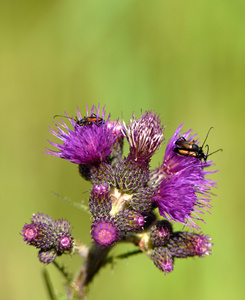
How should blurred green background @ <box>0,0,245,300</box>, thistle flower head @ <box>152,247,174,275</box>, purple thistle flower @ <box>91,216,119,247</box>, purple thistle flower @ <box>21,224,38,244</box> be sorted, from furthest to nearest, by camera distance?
blurred green background @ <box>0,0,245,300</box>
thistle flower head @ <box>152,247,174,275</box>
purple thistle flower @ <box>21,224,38,244</box>
purple thistle flower @ <box>91,216,119,247</box>

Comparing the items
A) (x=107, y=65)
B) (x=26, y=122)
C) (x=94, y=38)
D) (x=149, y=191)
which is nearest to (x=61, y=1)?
(x=94, y=38)

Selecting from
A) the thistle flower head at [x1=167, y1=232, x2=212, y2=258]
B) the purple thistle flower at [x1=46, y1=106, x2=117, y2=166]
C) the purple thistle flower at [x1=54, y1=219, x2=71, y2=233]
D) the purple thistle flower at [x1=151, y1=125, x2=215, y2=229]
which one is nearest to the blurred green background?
the purple thistle flower at [x1=151, y1=125, x2=215, y2=229]

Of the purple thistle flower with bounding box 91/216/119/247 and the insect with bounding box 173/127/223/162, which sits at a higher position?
the insect with bounding box 173/127/223/162

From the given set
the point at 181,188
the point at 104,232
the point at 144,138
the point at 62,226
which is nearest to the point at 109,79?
the point at 144,138

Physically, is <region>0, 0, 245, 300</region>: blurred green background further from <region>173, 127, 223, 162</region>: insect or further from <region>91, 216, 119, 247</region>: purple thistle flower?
<region>91, 216, 119, 247</region>: purple thistle flower

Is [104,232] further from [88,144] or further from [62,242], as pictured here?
[88,144]

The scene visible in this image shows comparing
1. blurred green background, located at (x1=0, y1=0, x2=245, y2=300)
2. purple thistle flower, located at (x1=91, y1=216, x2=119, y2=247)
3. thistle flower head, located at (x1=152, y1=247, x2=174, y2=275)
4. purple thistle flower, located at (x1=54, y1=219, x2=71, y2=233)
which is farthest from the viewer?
blurred green background, located at (x1=0, y1=0, x2=245, y2=300)

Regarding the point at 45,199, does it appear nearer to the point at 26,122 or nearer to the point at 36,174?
the point at 36,174

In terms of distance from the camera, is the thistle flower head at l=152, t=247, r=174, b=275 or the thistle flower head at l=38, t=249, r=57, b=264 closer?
the thistle flower head at l=38, t=249, r=57, b=264
